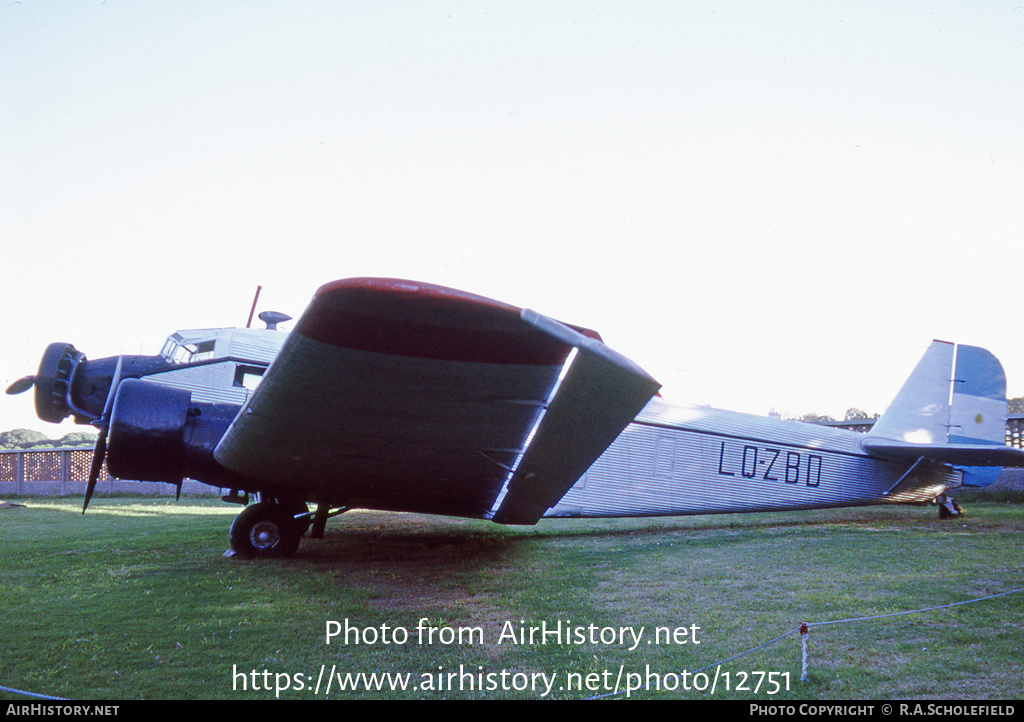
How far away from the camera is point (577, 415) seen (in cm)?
342

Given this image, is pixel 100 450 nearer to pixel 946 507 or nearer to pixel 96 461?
pixel 96 461

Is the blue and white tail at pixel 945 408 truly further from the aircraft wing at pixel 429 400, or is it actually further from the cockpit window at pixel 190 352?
the cockpit window at pixel 190 352

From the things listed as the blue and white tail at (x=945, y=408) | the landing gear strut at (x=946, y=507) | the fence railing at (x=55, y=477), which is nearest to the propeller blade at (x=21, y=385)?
the blue and white tail at (x=945, y=408)

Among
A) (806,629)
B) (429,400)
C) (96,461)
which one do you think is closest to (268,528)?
(96,461)

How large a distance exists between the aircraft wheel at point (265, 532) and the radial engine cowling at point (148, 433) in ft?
2.45

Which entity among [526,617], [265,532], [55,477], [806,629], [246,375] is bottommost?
[55,477]

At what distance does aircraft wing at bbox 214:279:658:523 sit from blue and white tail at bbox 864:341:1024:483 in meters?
5.87

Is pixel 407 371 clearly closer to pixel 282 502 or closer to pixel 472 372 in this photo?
pixel 472 372

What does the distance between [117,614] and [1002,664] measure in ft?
15.3

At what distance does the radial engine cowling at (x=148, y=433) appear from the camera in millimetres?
5117

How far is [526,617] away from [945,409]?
7.56 meters

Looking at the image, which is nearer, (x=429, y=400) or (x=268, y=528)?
(x=429, y=400)

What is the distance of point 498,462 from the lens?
4.54 m

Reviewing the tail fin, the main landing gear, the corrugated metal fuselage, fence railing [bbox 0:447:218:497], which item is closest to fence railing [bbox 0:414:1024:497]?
fence railing [bbox 0:447:218:497]
